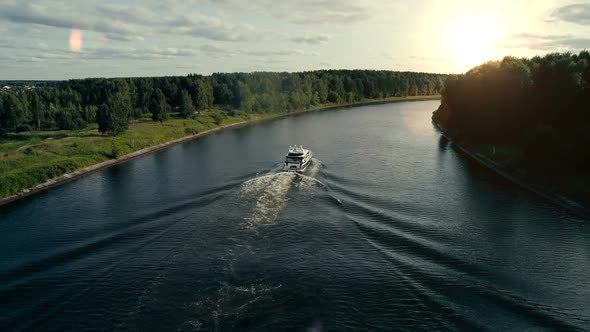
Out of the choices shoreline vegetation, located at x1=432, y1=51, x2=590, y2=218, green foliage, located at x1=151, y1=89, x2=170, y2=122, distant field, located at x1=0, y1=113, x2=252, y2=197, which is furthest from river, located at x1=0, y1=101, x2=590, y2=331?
green foliage, located at x1=151, y1=89, x2=170, y2=122

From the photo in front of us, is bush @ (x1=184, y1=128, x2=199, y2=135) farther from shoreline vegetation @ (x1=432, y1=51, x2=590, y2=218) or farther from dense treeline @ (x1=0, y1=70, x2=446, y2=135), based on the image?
shoreline vegetation @ (x1=432, y1=51, x2=590, y2=218)

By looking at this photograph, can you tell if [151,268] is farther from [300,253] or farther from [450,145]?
[450,145]

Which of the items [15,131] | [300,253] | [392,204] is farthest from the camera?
[15,131]

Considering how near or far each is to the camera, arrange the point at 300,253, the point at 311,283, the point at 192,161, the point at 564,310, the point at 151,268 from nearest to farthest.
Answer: the point at 564,310 → the point at 311,283 → the point at 151,268 → the point at 300,253 → the point at 192,161

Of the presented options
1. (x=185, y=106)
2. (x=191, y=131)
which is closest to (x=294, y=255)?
(x=191, y=131)

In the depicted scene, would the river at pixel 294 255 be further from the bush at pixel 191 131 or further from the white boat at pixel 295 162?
the bush at pixel 191 131

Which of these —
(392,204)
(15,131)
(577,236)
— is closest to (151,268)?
(392,204)
